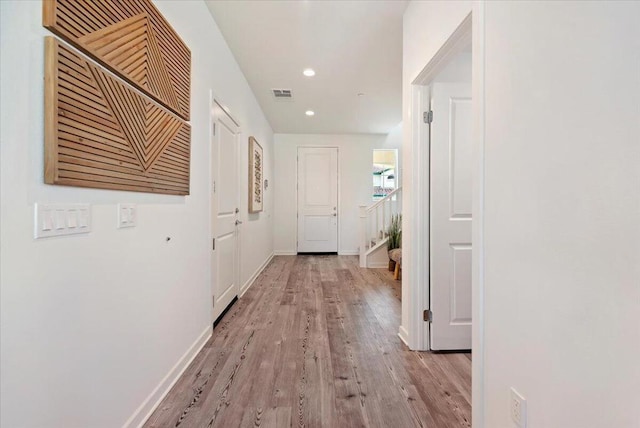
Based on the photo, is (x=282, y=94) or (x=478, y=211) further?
(x=282, y=94)

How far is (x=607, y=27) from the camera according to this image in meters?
0.76

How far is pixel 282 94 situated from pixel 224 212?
2195 mm

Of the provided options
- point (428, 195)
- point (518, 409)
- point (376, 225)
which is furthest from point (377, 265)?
point (518, 409)

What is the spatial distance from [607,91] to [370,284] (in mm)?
3626

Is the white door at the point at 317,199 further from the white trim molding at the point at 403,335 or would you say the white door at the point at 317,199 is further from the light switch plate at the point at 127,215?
the light switch plate at the point at 127,215

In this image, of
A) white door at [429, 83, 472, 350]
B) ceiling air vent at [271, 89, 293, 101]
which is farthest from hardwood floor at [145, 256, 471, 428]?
A: ceiling air vent at [271, 89, 293, 101]

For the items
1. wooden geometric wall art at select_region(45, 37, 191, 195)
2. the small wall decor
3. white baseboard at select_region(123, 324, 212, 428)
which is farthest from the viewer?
the small wall decor

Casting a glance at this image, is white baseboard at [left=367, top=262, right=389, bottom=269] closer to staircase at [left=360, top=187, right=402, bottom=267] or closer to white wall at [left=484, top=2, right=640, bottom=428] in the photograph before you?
staircase at [left=360, top=187, right=402, bottom=267]

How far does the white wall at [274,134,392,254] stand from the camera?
6.62 metres

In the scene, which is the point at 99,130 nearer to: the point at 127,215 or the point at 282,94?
the point at 127,215

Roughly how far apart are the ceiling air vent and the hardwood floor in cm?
284

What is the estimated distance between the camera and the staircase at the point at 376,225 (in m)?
5.31

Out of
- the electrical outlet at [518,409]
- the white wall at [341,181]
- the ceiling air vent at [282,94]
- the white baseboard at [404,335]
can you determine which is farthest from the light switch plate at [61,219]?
the white wall at [341,181]

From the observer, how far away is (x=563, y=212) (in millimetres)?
895
